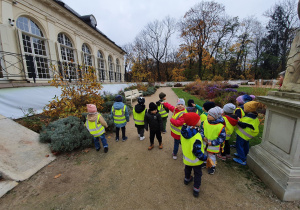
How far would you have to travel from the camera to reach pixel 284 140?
208 cm

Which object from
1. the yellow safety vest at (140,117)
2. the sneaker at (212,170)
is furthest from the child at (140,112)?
the sneaker at (212,170)

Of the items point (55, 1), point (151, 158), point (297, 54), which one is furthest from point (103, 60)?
point (297, 54)

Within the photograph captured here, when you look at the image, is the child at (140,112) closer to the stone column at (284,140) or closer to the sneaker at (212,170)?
the sneaker at (212,170)

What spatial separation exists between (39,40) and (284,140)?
1346 cm

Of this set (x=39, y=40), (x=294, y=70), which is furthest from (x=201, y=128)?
(x=39, y=40)

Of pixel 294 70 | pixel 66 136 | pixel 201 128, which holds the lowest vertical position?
pixel 66 136

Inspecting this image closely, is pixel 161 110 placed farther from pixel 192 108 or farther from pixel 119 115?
pixel 119 115

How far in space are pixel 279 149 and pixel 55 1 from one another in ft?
47.7

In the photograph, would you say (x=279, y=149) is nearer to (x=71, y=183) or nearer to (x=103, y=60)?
(x=71, y=183)

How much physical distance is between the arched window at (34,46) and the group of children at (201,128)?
8.28 metres

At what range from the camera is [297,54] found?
2051 millimetres

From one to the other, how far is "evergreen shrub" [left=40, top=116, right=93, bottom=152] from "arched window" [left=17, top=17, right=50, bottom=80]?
21.3ft

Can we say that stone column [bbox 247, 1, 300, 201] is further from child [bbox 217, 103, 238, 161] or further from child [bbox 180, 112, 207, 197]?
child [bbox 180, 112, 207, 197]

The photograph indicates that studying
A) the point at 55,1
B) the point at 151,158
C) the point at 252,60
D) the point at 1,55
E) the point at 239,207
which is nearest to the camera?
the point at 239,207
